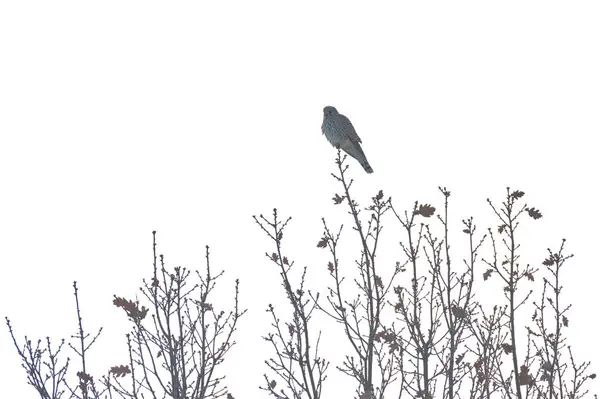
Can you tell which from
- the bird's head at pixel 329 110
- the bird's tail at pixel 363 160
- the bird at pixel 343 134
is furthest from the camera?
the bird's head at pixel 329 110

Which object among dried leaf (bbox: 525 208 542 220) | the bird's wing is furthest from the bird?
dried leaf (bbox: 525 208 542 220)

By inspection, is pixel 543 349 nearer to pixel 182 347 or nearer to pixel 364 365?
pixel 364 365

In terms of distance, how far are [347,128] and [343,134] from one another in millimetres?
157

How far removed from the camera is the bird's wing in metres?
15.5

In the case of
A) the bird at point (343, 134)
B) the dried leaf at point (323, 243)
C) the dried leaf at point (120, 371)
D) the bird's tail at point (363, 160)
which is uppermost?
the bird at point (343, 134)

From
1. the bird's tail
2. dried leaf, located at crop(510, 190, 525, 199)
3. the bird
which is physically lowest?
dried leaf, located at crop(510, 190, 525, 199)

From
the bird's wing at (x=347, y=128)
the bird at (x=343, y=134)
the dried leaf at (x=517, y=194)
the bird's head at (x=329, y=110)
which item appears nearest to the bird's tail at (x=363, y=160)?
the bird at (x=343, y=134)

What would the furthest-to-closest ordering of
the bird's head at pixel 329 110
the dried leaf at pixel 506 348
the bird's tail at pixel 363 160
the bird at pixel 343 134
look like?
the bird's head at pixel 329 110, the bird at pixel 343 134, the bird's tail at pixel 363 160, the dried leaf at pixel 506 348

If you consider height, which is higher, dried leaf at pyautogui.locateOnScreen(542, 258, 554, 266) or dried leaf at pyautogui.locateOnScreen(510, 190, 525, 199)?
dried leaf at pyautogui.locateOnScreen(510, 190, 525, 199)

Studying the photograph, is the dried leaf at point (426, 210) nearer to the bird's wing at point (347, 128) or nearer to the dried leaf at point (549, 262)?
the dried leaf at point (549, 262)

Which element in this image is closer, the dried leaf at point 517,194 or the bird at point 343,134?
the dried leaf at point 517,194

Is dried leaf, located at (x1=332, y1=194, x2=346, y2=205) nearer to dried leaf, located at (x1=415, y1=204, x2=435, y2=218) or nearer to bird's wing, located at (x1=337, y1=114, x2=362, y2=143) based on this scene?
dried leaf, located at (x1=415, y1=204, x2=435, y2=218)

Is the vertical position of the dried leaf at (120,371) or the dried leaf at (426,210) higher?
the dried leaf at (426,210)

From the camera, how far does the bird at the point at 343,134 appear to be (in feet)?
50.1
